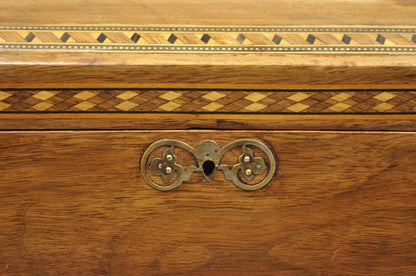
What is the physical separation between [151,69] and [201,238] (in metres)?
0.35

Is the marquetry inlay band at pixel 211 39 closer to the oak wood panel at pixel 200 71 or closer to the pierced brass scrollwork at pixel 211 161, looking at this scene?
the oak wood panel at pixel 200 71

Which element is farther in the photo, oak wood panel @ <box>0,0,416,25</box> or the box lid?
oak wood panel @ <box>0,0,416,25</box>

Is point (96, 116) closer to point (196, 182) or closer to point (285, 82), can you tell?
point (196, 182)

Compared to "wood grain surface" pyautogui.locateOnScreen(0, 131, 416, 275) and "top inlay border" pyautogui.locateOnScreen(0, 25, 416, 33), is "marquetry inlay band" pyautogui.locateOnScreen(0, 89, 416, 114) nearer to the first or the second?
"wood grain surface" pyautogui.locateOnScreen(0, 131, 416, 275)

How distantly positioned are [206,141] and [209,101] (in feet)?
0.26

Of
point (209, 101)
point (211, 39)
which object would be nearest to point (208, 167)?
point (209, 101)

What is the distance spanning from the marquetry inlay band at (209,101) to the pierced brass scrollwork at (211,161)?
7 centimetres

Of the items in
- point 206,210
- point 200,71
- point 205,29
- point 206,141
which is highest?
point 205,29

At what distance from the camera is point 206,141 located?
94cm

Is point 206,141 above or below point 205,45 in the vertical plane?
below

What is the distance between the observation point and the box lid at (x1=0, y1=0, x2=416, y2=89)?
0.88 m

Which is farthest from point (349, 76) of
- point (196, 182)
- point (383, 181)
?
point (196, 182)

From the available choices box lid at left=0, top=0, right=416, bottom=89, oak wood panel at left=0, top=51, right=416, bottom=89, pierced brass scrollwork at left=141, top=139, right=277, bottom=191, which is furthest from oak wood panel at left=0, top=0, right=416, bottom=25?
pierced brass scrollwork at left=141, top=139, right=277, bottom=191

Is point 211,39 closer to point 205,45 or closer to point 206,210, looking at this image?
point 205,45
